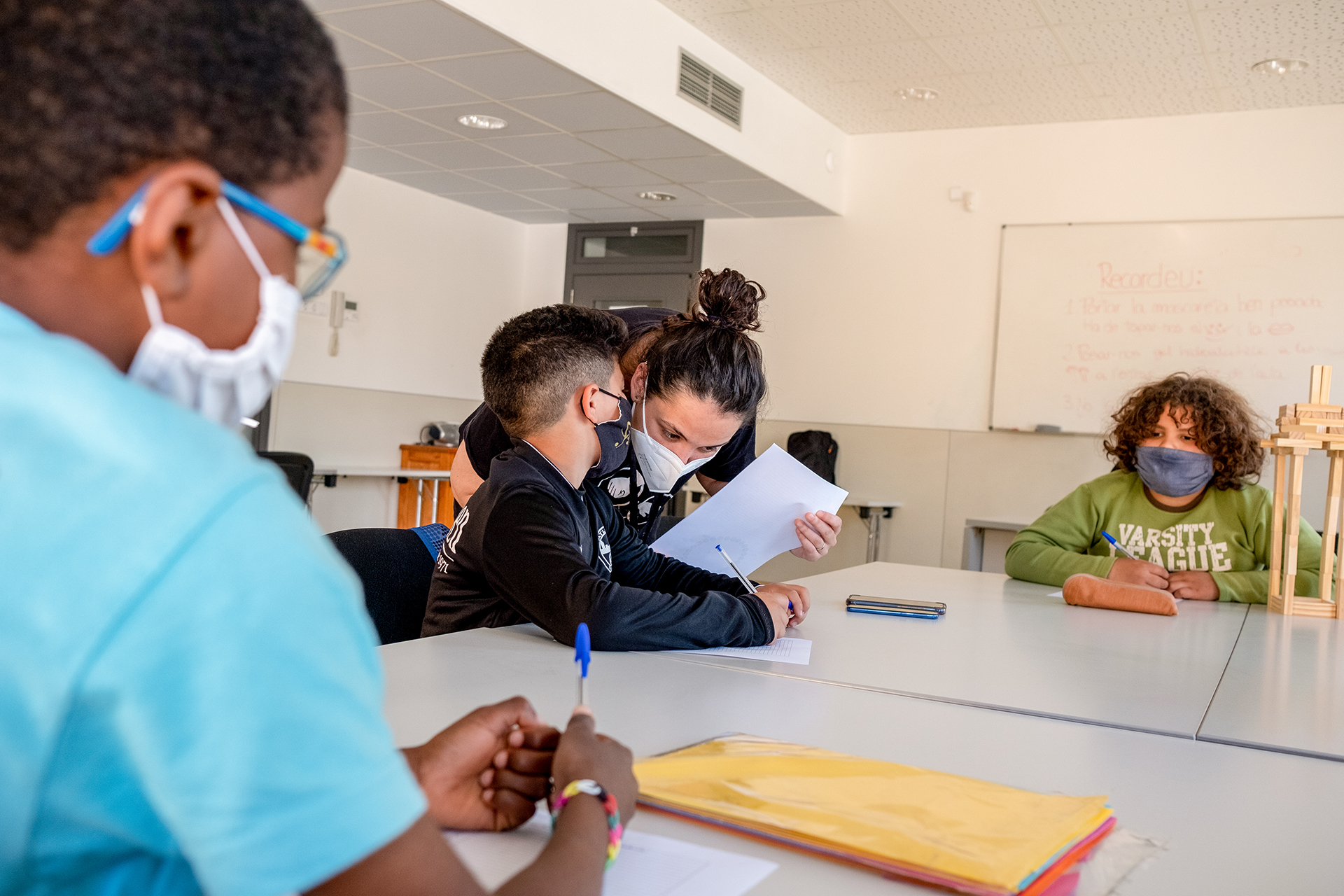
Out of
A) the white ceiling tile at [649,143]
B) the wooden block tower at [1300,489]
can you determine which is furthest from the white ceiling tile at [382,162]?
the wooden block tower at [1300,489]

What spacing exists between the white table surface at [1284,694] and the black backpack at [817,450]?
3.53 metres

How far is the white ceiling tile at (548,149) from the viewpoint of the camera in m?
4.78

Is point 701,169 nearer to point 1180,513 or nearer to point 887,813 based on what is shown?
point 1180,513

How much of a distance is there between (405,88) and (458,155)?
1.02 meters

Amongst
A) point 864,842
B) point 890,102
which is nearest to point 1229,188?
point 890,102

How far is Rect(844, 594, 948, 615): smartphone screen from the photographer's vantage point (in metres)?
1.99

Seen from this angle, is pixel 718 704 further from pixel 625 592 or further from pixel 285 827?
pixel 285 827

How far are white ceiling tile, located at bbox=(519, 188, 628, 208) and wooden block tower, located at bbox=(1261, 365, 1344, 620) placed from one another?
4.05m

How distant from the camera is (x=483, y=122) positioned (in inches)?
181

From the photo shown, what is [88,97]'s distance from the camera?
1.43 ft

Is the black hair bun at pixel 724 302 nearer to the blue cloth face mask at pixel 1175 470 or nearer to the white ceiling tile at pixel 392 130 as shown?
the blue cloth face mask at pixel 1175 470

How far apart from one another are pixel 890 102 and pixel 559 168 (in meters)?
1.68

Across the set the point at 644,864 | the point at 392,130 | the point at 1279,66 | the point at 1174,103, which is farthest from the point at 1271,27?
the point at 644,864

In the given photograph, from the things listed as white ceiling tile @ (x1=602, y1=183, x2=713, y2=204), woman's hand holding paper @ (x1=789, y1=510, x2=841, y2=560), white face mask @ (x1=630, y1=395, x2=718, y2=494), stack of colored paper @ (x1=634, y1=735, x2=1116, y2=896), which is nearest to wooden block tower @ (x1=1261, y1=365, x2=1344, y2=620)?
woman's hand holding paper @ (x1=789, y1=510, x2=841, y2=560)
